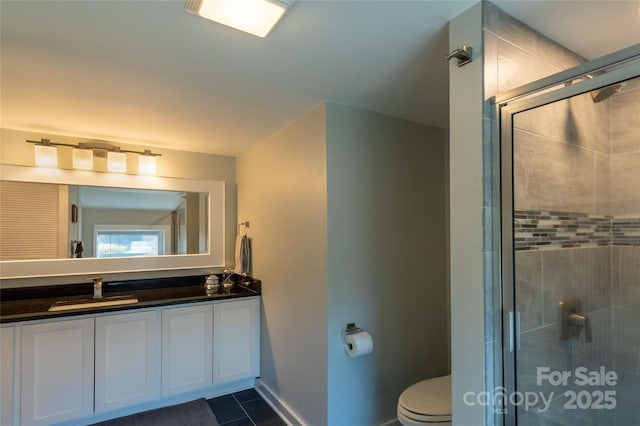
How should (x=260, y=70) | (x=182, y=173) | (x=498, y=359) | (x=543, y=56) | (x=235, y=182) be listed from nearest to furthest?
1. (x=498, y=359)
2. (x=543, y=56)
3. (x=260, y=70)
4. (x=182, y=173)
5. (x=235, y=182)

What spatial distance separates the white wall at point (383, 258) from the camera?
2.06 m

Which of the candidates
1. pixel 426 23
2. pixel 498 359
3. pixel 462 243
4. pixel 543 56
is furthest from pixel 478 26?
pixel 498 359

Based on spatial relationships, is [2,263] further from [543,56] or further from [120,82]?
[543,56]

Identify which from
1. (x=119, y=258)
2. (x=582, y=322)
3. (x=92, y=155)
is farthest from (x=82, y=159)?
(x=582, y=322)

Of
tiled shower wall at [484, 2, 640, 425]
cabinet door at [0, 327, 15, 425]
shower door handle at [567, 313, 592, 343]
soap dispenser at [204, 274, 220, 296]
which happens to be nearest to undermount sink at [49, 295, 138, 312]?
cabinet door at [0, 327, 15, 425]

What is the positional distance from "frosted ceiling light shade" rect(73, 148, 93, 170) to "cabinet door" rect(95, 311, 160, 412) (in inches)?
49.2

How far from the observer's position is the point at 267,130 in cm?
263

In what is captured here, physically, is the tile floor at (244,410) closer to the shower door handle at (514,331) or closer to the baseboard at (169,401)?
the baseboard at (169,401)

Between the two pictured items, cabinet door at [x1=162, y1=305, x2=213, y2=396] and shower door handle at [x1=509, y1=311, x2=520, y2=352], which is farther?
→ cabinet door at [x1=162, y1=305, x2=213, y2=396]

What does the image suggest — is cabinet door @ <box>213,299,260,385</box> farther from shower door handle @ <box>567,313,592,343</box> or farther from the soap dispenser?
shower door handle @ <box>567,313,592,343</box>

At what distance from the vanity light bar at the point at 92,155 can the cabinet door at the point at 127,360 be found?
1256 mm

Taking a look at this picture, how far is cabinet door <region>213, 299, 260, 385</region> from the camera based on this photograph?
2781 millimetres

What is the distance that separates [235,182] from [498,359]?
2875mm

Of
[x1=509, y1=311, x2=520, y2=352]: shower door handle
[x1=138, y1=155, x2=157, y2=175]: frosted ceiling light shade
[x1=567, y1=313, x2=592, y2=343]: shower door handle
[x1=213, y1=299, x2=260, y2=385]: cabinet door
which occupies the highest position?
[x1=138, y1=155, x2=157, y2=175]: frosted ceiling light shade
